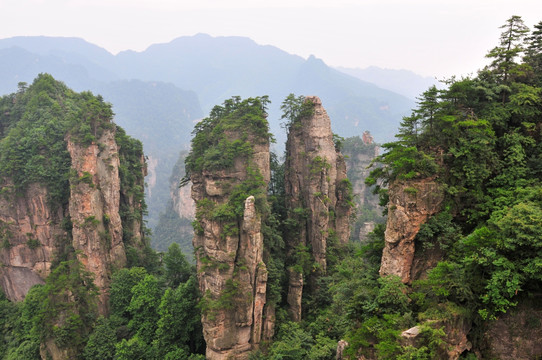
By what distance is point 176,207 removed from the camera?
85.7m

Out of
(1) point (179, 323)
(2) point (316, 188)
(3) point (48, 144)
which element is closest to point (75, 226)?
(3) point (48, 144)

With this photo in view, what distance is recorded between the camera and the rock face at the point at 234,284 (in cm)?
2150

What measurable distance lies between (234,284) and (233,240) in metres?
2.87

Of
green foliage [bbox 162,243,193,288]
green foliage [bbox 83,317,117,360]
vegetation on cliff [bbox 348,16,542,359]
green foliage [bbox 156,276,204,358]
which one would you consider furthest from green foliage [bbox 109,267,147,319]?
vegetation on cliff [bbox 348,16,542,359]

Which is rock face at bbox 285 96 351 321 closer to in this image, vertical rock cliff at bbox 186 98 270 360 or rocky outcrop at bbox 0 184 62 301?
vertical rock cliff at bbox 186 98 270 360

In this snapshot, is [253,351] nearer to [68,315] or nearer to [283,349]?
[283,349]

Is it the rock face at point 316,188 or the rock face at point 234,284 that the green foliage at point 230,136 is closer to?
the rock face at point 316,188

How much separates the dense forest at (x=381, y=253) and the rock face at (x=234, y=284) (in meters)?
0.40

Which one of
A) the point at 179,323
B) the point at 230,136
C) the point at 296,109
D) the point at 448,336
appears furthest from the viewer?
the point at 296,109

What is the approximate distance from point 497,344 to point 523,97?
9.79 m

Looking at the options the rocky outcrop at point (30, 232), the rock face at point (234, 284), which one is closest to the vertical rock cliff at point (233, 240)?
the rock face at point (234, 284)

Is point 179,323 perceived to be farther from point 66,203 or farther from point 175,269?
point 66,203

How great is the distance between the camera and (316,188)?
26.5m

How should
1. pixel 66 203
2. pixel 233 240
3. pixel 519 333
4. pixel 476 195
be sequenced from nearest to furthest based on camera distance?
pixel 519 333 → pixel 476 195 → pixel 233 240 → pixel 66 203
